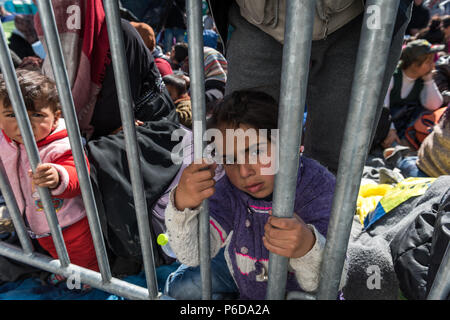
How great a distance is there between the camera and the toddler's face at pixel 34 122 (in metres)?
1.24

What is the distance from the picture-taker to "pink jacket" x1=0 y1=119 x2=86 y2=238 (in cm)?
131

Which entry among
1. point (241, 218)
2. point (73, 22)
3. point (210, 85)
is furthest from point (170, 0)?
point (241, 218)

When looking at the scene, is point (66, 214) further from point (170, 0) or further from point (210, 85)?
point (170, 0)

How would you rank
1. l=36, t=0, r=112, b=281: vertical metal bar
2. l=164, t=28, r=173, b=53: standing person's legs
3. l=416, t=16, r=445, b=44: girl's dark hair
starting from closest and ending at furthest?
l=36, t=0, r=112, b=281: vertical metal bar < l=416, t=16, r=445, b=44: girl's dark hair < l=164, t=28, r=173, b=53: standing person's legs

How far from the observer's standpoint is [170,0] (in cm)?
506

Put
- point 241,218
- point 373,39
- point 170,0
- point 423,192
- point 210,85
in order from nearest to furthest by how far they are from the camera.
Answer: point 373,39, point 241,218, point 423,192, point 210,85, point 170,0

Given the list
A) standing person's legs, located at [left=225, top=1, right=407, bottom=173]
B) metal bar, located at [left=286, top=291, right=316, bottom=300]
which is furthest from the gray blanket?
metal bar, located at [left=286, top=291, right=316, bottom=300]

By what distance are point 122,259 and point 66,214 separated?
0.33 meters

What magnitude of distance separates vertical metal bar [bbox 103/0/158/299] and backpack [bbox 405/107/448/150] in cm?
277

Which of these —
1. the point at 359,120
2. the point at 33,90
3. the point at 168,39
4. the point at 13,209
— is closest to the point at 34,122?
the point at 33,90

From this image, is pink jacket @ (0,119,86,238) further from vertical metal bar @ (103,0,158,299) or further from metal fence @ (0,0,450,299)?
vertical metal bar @ (103,0,158,299)

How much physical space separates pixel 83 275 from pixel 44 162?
54 centimetres

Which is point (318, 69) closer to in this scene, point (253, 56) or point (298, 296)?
point (253, 56)

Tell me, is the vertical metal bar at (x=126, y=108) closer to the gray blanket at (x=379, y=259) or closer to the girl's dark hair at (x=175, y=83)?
the gray blanket at (x=379, y=259)
